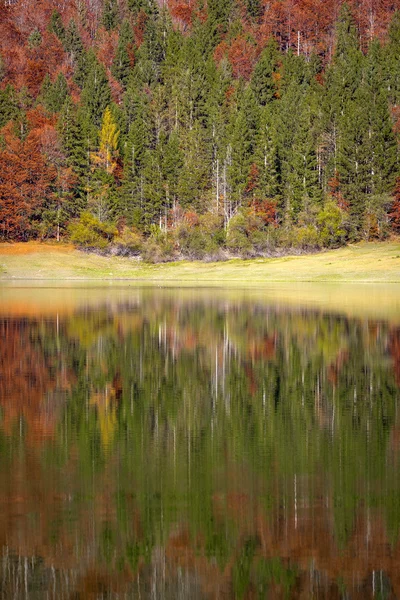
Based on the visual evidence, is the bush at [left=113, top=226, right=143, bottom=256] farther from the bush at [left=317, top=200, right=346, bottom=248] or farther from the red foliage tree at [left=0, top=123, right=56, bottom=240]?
the bush at [left=317, top=200, right=346, bottom=248]

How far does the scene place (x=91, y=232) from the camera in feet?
270

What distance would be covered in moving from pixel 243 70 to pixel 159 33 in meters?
13.5

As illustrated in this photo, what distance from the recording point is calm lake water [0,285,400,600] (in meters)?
7.52

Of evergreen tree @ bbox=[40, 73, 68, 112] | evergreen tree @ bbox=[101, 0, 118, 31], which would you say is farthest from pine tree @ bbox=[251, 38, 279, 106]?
evergreen tree @ bbox=[101, 0, 118, 31]

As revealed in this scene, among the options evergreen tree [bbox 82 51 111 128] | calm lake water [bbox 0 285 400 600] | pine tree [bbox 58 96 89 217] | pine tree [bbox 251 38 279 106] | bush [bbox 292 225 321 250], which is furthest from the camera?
pine tree [bbox 251 38 279 106]

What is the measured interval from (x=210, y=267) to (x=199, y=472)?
64.8 metres

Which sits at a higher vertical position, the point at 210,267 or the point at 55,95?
the point at 55,95

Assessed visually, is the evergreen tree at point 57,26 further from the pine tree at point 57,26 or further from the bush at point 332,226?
the bush at point 332,226

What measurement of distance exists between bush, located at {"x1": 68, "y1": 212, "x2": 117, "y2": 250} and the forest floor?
110 centimetres

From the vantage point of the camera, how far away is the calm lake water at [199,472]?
752cm

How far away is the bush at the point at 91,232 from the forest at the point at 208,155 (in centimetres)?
15

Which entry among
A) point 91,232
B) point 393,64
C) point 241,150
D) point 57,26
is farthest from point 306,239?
point 57,26

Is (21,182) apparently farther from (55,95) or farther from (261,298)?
(261,298)

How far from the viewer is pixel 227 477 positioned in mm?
9969
